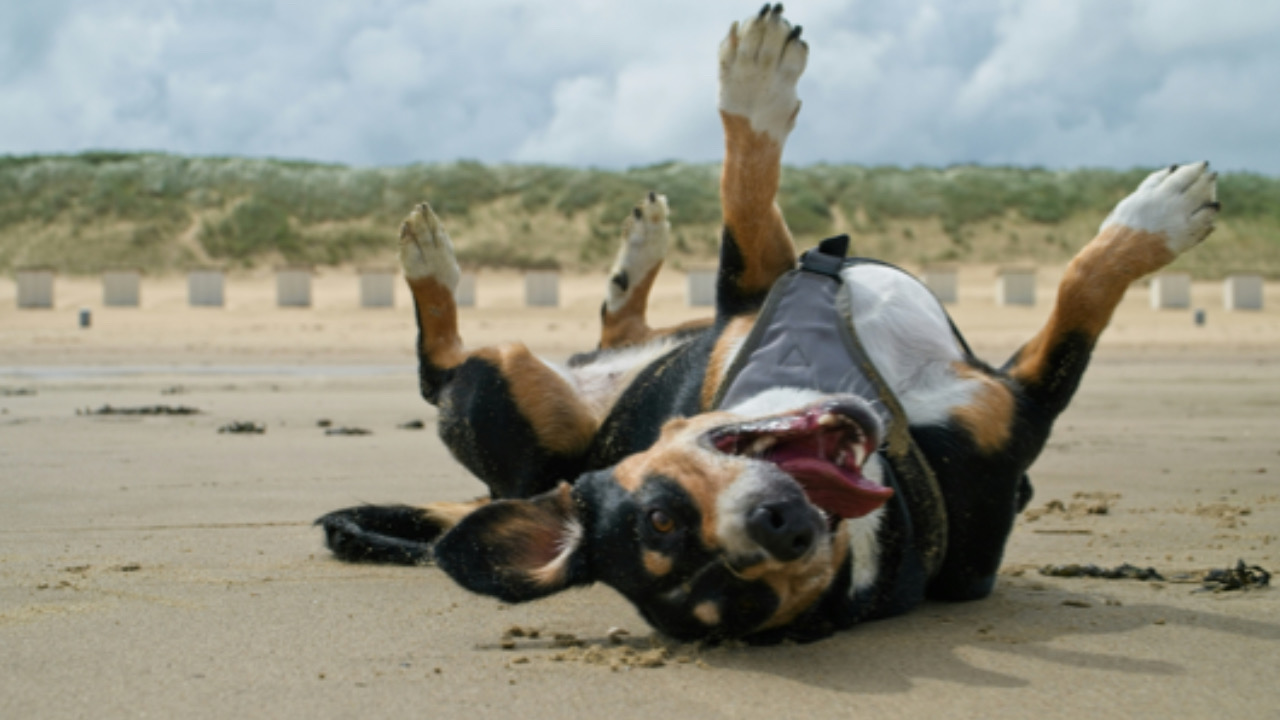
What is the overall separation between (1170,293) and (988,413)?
26.4 m

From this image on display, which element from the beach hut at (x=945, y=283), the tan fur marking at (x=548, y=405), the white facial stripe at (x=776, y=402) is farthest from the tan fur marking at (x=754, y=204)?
the beach hut at (x=945, y=283)

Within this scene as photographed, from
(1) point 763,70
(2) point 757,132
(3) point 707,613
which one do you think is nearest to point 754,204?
(2) point 757,132

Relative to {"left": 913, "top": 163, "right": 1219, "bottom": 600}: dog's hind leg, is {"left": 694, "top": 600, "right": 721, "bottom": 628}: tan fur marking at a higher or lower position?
lower

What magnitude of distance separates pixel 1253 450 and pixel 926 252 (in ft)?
125

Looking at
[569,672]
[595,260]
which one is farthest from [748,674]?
[595,260]

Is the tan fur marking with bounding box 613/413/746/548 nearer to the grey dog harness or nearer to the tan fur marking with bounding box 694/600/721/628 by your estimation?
the tan fur marking with bounding box 694/600/721/628

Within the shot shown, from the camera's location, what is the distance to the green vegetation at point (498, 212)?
4184 centimetres

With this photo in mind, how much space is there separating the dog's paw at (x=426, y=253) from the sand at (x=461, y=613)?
92cm

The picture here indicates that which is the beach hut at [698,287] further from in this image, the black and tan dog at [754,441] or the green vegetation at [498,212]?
the black and tan dog at [754,441]

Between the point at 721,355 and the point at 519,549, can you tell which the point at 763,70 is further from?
the point at 519,549

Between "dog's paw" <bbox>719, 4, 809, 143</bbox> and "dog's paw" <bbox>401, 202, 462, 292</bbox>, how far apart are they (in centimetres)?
137

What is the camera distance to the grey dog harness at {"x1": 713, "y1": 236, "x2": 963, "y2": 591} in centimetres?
322

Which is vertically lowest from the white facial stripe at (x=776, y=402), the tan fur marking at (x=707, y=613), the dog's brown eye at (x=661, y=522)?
the tan fur marking at (x=707, y=613)

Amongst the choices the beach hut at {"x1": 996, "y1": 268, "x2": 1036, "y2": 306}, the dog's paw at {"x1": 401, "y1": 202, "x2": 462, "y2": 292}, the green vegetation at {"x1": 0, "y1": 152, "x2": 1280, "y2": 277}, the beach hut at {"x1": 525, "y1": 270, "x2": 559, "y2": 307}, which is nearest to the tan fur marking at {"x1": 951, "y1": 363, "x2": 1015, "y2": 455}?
the dog's paw at {"x1": 401, "y1": 202, "x2": 462, "y2": 292}
